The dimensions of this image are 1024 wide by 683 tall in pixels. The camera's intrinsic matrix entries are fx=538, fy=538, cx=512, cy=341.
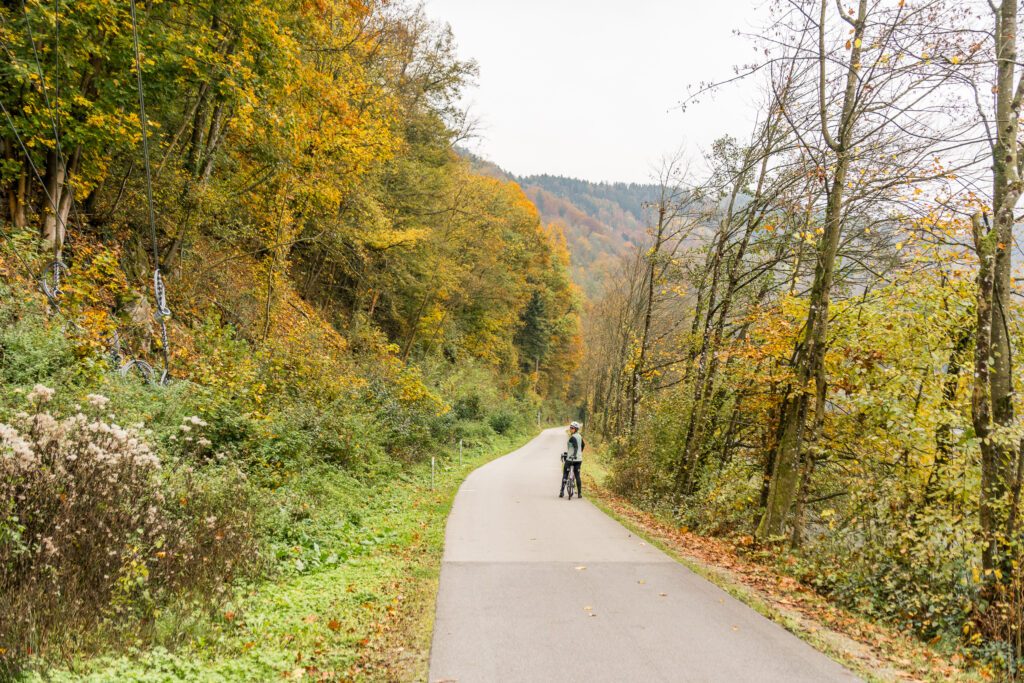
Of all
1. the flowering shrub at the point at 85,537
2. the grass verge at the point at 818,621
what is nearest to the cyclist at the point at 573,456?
the grass verge at the point at 818,621

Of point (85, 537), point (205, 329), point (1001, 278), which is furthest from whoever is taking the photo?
point (205, 329)

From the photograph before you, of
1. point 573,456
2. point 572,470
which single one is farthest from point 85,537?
point 572,470

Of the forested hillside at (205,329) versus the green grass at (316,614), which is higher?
the forested hillside at (205,329)

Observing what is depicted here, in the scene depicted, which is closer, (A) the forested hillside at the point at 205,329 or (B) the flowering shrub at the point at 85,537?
(B) the flowering shrub at the point at 85,537

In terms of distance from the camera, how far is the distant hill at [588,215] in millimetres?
77281

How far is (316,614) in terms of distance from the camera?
5207 mm

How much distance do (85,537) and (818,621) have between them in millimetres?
6988

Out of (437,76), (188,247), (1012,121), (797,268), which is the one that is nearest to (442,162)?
(437,76)

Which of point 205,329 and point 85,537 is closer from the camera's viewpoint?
point 85,537

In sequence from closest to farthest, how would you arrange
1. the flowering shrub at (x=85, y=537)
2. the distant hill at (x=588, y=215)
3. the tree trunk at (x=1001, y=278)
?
1. the flowering shrub at (x=85, y=537)
2. the tree trunk at (x=1001, y=278)
3. the distant hill at (x=588, y=215)

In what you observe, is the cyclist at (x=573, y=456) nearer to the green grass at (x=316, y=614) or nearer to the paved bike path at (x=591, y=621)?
the paved bike path at (x=591, y=621)

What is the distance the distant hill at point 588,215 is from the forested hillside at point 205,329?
1610cm

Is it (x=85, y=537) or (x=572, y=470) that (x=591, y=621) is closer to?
(x=85, y=537)

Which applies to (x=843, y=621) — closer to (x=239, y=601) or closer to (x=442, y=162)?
(x=239, y=601)
